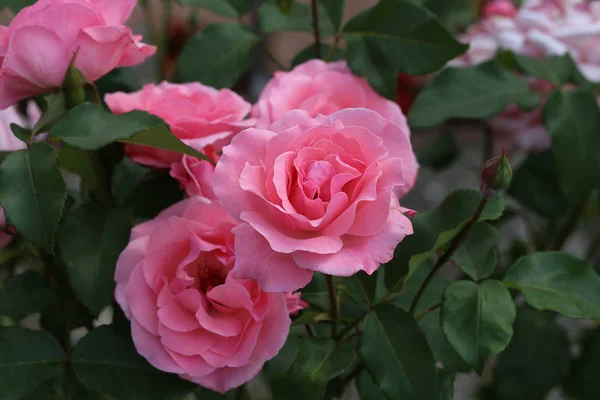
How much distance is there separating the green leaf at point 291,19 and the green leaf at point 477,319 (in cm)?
20

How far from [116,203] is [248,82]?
31.7 inches

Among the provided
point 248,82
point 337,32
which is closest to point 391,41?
point 337,32

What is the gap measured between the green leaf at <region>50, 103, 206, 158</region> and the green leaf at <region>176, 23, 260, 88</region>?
0.12 meters

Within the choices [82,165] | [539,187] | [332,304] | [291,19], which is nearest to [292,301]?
[332,304]

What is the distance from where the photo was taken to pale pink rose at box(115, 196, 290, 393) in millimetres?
257

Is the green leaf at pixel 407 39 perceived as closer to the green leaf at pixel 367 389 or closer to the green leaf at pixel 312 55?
the green leaf at pixel 312 55

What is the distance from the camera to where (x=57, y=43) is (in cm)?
28

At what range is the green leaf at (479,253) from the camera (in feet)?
0.96

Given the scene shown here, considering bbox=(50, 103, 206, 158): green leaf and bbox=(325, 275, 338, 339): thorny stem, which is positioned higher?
bbox=(50, 103, 206, 158): green leaf

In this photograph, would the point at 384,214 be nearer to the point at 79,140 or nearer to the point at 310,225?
the point at 310,225

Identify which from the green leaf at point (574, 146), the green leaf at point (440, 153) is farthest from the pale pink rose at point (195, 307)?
the green leaf at point (440, 153)

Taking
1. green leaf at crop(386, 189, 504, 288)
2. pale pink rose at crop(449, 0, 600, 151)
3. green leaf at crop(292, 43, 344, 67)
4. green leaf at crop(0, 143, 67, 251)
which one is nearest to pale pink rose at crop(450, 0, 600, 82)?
pale pink rose at crop(449, 0, 600, 151)

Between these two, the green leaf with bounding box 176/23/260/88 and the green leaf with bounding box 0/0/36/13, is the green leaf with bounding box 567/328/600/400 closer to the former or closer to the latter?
the green leaf with bounding box 176/23/260/88

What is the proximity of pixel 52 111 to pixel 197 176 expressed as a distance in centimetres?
7
